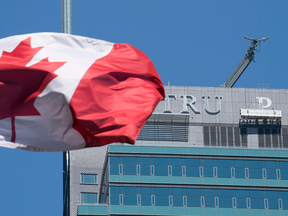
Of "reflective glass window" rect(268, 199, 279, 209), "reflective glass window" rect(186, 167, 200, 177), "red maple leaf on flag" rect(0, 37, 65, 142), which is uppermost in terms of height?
"reflective glass window" rect(186, 167, 200, 177)

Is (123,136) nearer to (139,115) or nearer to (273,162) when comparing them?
(139,115)

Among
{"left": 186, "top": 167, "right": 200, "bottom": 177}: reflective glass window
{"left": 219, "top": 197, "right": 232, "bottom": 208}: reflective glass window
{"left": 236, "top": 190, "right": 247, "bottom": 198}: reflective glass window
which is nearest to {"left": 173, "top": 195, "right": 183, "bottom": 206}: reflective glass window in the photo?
{"left": 186, "top": 167, "right": 200, "bottom": 177}: reflective glass window

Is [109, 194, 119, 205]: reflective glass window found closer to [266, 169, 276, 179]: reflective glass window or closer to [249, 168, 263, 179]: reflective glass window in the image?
[249, 168, 263, 179]: reflective glass window

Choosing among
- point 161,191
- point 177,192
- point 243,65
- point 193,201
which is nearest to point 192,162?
point 177,192

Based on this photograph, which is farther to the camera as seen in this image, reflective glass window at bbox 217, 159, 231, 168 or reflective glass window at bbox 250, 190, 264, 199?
reflective glass window at bbox 217, 159, 231, 168

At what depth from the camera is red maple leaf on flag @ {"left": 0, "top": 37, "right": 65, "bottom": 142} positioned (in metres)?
35.7

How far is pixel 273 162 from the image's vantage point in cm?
11262

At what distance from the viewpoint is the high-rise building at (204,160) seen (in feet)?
347

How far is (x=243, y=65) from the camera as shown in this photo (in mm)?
144625

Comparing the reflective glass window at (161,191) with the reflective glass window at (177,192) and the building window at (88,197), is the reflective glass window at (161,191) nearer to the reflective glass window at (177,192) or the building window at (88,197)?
the reflective glass window at (177,192)

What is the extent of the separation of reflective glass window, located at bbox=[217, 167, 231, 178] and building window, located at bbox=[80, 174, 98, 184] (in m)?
30.9

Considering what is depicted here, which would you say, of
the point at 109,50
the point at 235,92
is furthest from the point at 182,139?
the point at 109,50

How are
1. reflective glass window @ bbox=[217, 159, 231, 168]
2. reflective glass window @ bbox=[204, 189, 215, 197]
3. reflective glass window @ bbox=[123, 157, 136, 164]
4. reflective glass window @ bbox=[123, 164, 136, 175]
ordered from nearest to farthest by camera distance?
reflective glass window @ bbox=[123, 164, 136, 175] → reflective glass window @ bbox=[204, 189, 215, 197] → reflective glass window @ bbox=[123, 157, 136, 164] → reflective glass window @ bbox=[217, 159, 231, 168]

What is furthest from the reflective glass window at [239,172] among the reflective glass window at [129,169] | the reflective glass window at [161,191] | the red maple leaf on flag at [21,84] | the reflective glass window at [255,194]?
the red maple leaf on flag at [21,84]
